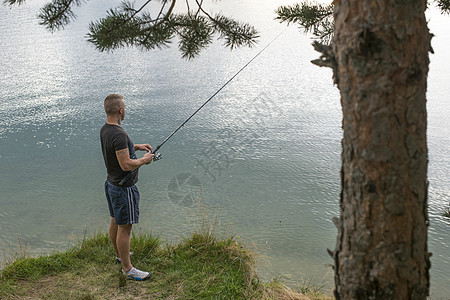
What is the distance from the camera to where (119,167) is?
234cm

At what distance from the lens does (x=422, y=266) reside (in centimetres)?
139

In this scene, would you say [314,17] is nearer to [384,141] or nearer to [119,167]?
[119,167]

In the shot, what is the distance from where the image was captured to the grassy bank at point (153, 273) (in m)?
2.40

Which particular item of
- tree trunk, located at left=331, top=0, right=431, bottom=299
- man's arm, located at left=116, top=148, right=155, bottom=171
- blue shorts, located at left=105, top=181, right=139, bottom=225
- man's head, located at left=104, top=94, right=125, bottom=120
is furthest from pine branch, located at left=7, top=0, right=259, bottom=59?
tree trunk, located at left=331, top=0, right=431, bottom=299

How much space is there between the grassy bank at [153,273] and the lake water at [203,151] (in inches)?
11.8

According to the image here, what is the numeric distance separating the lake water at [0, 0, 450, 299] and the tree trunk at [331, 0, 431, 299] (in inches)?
14.9

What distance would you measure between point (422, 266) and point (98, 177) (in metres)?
3.51

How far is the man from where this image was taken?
2.27m

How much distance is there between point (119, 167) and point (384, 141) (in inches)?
57.3

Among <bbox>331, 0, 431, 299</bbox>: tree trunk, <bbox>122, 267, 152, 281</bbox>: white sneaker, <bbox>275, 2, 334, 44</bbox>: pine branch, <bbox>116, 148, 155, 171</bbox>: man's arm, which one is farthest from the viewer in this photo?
<bbox>275, 2, 334, 44</bbox>: pine branch

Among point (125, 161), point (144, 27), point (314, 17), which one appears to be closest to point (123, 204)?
point (125, 161)

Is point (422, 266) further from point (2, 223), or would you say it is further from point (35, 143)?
point (35, 143)

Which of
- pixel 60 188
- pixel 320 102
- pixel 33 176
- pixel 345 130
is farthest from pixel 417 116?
pixel 320 102

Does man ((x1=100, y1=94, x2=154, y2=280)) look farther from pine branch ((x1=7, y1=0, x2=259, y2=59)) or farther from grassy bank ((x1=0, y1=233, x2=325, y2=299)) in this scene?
pine branch ((x1=7, y1=0, x2=259, y2=59))
